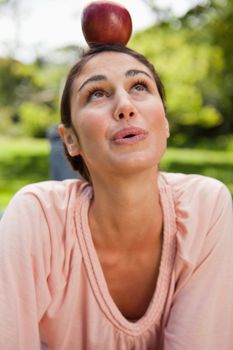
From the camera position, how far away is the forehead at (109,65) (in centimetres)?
191

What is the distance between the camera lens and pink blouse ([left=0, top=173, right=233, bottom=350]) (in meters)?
1.89

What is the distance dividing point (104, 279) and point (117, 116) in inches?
24.1

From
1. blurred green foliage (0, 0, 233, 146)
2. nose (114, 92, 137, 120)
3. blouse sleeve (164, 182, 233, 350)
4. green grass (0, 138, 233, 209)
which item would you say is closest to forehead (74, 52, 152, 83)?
nose (114, 92, 137, 120)

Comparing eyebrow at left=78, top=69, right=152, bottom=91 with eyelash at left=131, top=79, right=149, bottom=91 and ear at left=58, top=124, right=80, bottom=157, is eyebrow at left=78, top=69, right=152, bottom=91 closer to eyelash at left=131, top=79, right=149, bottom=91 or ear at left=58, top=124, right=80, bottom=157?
eyelash at left=131, top=79, right=149, bottom=91

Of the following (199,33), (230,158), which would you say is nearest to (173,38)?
(199,33)

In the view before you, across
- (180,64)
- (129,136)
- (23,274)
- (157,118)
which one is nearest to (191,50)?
(180,64)

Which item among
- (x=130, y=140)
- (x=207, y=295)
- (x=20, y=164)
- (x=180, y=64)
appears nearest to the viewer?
(x=130, y=140)

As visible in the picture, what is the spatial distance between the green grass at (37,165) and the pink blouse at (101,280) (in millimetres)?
6288

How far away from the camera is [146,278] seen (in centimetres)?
208

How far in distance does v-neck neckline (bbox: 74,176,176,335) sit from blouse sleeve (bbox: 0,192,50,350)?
0.50 ft

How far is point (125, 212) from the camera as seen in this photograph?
6.48ft

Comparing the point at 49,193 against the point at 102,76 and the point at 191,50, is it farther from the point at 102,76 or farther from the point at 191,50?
the point at 191,50

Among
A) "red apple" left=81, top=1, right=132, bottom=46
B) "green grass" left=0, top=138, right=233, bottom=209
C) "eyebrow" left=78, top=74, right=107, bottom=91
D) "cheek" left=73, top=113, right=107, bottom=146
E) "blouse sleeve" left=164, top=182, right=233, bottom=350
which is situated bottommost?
"green grass" left=0, top=138, right=233, bottom=209

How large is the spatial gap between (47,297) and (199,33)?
8964mm
